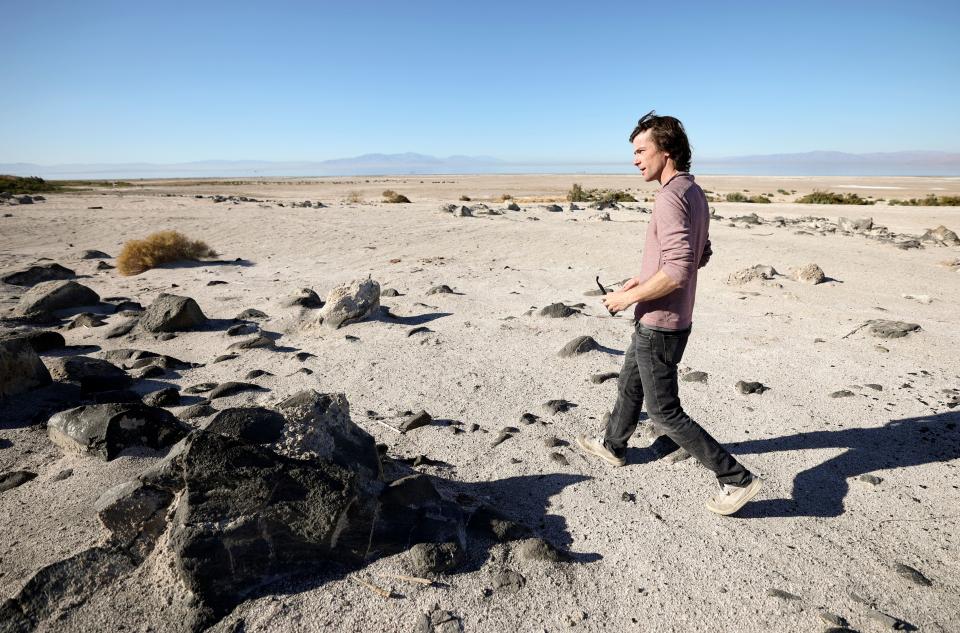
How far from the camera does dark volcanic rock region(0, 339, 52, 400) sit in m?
4.20

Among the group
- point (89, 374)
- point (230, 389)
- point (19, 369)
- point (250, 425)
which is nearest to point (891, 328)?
point (250, 425)

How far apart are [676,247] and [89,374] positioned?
4868 mm

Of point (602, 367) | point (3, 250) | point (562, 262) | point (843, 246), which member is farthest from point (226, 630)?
point (3, 250)

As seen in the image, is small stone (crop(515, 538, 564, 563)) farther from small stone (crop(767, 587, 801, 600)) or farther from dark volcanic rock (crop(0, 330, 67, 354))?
dark volcanic rock (crop(0, 330, 67, 354))

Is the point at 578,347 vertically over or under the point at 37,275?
under

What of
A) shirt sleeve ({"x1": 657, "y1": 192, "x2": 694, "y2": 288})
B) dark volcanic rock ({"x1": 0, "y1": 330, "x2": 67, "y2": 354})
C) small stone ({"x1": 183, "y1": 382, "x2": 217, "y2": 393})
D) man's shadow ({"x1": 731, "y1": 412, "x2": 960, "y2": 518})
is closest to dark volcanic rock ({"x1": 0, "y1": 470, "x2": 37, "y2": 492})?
small stone ({"x1": 183, "y1": 382, "x2": 217, "y2": 393})

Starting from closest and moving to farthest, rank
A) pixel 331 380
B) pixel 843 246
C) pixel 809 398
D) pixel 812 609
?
pixel 812 609, pixel 809 398, pixel 331 380, pixel 843 246

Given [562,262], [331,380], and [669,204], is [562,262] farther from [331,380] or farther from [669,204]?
[669,204]

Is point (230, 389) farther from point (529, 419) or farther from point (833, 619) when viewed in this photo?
point (833, 619)

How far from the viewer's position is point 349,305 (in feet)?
22.2

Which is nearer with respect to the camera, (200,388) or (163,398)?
(163,398)

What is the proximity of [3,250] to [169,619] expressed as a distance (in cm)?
1370

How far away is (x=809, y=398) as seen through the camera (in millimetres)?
4660

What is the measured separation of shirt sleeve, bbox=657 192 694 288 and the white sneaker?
48.0 inches
